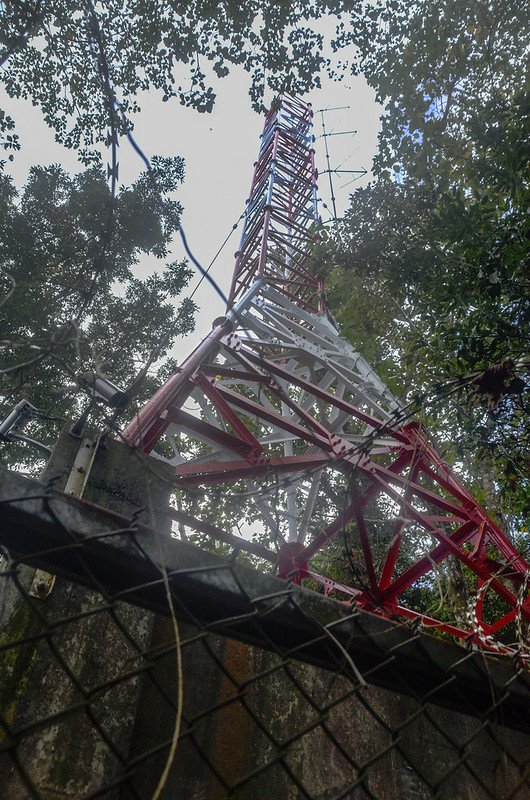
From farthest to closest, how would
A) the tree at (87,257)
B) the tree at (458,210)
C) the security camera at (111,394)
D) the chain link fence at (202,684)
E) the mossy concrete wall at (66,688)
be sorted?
the tree at (87,257) < the tree at (458,210) < the security camera at (111,394) < the mossy concrete wall at (66,688) < the chain link fence at (202,684)

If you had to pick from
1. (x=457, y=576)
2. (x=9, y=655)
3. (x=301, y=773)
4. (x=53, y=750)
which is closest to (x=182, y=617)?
(x=53, y=750)

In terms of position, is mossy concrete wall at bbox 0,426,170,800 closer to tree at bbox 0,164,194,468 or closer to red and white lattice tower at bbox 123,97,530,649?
red and white lattice tower at bbox 123,97,530,649

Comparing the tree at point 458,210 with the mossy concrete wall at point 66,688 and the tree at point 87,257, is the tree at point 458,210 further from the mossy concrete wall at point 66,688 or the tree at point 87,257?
the tree at point 87,257

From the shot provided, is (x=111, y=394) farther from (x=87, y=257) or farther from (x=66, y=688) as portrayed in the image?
(x=87, y=257)

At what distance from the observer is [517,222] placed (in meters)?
3.75

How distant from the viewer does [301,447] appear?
8.95 m

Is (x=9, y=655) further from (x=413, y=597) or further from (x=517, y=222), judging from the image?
(x=413, y=597)

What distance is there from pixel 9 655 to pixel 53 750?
0.36 m

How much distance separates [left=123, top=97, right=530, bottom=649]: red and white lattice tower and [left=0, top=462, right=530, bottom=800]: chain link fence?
0.63m

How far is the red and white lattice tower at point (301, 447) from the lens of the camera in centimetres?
421

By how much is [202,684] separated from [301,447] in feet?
23.1

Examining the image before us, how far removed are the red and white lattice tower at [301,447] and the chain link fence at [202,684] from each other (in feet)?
2.08

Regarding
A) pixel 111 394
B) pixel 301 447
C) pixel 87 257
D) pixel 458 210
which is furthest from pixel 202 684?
pixel 87 257

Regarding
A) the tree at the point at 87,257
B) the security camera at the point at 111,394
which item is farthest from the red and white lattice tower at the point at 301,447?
the tree at the point at 87,257
